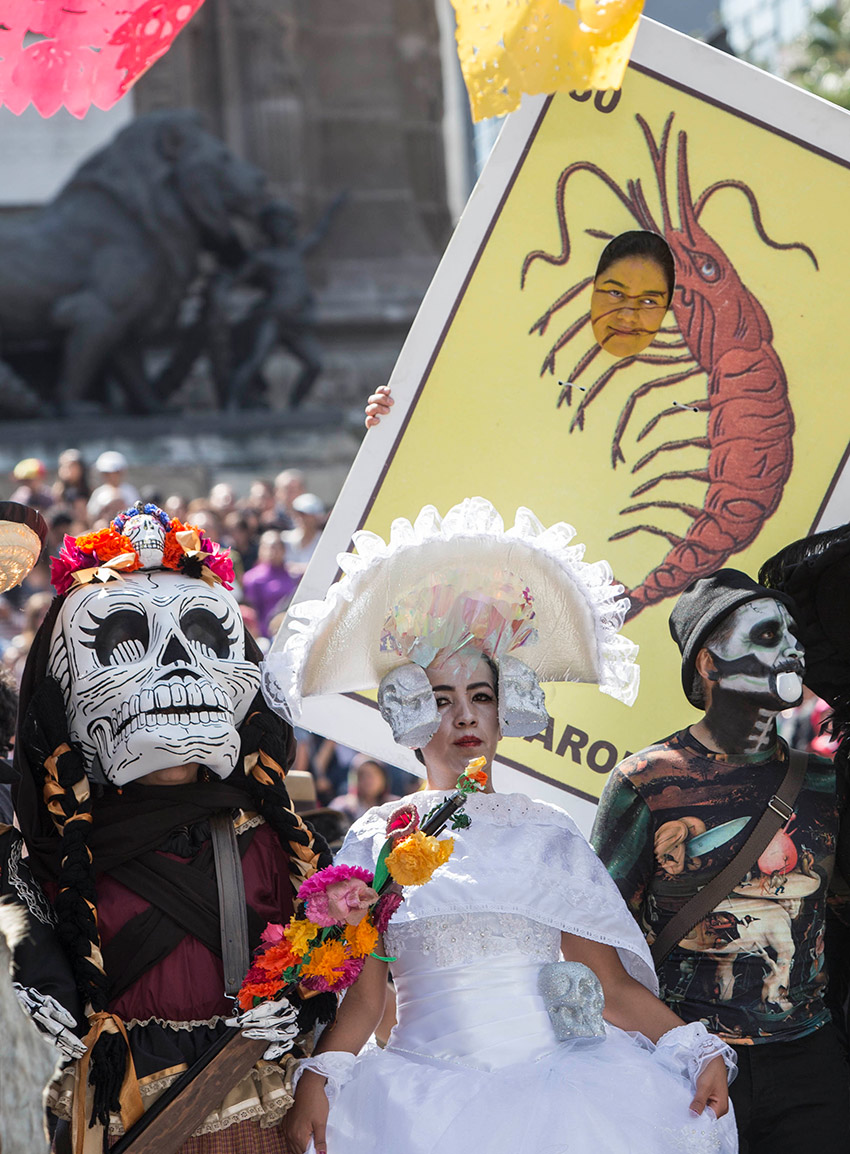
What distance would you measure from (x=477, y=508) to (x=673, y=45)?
1.70 meters

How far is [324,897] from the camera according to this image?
286cm

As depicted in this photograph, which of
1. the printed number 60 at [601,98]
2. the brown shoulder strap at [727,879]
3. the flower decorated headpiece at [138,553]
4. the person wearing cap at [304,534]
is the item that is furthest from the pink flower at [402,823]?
the person wearing cap at [304,534]

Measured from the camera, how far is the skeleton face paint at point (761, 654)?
3.29m

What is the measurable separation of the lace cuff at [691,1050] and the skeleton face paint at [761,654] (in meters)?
0.74

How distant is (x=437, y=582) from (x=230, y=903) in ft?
2.68

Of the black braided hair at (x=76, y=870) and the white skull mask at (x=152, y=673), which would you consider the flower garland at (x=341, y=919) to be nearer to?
the black braided hair at (x=76, y=870)

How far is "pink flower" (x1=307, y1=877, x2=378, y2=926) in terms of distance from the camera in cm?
284

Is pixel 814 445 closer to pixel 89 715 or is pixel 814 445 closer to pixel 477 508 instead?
pixel 477 508

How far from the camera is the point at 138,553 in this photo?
3355 millimetres

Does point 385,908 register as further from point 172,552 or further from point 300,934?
point 172,552

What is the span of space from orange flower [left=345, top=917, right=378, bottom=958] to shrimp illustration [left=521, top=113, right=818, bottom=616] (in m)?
1.60

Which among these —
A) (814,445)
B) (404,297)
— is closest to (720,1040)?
(814,445)

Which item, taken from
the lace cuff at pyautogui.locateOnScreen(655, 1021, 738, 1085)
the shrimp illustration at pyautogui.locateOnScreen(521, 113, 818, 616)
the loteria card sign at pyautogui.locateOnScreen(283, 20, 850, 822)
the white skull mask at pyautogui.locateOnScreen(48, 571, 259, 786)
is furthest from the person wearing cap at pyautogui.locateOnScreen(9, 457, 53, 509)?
the lace cuff at pyautogui.locateOnScreen(655, 1021, 738, 1085)

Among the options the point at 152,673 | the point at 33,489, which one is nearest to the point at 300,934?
the point at 152,673
